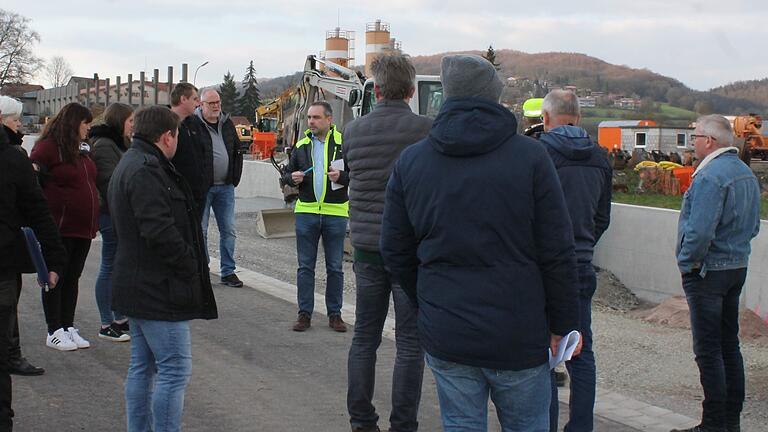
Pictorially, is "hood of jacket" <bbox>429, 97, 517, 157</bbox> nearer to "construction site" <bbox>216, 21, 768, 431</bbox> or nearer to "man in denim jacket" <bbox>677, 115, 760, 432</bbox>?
"man in denim jacket" <bbox>677, 115, 760, 432</bbox>

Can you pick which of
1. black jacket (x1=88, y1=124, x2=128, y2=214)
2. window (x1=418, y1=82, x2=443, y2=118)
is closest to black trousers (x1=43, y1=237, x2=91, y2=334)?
black jacket (x1=88, y1=124, x2=128, y2=214)

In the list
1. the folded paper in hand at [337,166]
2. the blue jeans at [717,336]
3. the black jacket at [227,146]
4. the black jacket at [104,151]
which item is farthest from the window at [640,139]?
the blue jeans at [717,336]

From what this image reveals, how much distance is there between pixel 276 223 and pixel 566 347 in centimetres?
1247

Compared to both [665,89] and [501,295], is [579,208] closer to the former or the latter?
[501,295]

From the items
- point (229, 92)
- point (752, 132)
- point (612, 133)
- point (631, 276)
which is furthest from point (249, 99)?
point (631, 276)

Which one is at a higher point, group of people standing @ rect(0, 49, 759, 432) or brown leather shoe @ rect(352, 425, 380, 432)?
group of people standing @ rect(0, 49, 759, 432)

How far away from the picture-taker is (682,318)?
31.8 feet

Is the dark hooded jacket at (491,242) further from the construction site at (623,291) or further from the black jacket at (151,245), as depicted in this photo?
the construction site at (623,291)

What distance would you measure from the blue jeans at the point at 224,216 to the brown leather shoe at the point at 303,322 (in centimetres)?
206

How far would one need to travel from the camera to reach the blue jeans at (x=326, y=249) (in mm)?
7984

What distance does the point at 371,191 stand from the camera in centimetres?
530

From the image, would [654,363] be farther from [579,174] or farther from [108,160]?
[108,160]

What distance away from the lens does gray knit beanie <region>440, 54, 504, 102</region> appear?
3.46 meters

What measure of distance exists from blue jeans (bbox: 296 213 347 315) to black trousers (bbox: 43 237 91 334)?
184 cm
